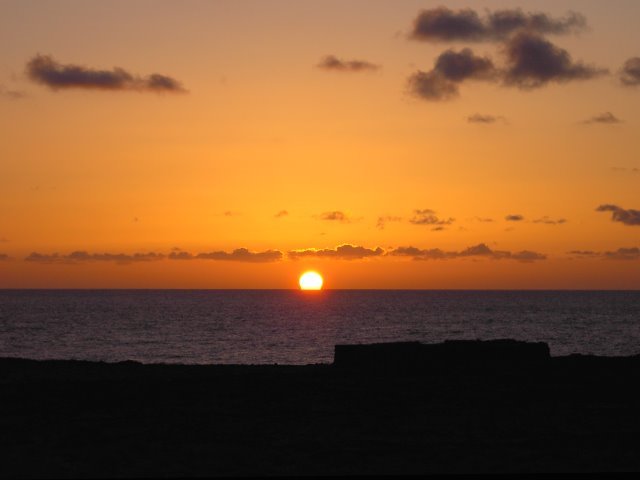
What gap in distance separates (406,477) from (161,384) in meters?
10.9

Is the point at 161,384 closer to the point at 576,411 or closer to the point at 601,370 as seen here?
the point at 576,411

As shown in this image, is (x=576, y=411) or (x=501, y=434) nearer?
(x=501, y=434)

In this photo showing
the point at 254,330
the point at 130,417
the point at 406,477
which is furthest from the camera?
the point at 254,330

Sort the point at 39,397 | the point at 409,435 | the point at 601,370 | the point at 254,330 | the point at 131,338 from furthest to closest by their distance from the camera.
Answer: the point at 254,330, the point at 131,338, the point at 601,370, the point at 39,397, the point at 409,435

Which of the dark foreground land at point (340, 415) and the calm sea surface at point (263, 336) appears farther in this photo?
the calm sea surface at point (263, 336)

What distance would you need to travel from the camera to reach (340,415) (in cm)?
1561

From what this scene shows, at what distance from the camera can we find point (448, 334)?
9294 cm

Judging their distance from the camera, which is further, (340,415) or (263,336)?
(263,336)

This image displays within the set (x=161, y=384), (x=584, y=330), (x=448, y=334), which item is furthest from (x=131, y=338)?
(x=161, y=384)

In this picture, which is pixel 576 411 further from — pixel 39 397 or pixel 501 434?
pixel 39 397

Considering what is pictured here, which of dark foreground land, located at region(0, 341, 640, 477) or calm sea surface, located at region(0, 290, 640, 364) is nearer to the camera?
dark foreground land, located at region(0, 341, 640, 477)

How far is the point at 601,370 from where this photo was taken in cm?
2158

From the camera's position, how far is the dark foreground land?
39.4ft

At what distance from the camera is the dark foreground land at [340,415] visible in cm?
1202
